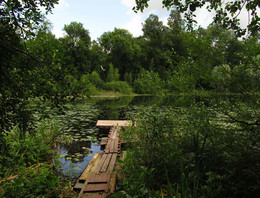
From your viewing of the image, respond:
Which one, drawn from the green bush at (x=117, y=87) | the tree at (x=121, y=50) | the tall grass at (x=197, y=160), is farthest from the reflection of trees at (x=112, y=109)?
the tree at (x=121, y=50)

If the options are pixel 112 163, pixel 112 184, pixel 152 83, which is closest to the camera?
pixel 112 184

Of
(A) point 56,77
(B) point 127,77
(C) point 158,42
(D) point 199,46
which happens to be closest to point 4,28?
(A) point 56,77

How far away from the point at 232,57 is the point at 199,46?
0.55 metres

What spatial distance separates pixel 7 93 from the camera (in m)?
1.95

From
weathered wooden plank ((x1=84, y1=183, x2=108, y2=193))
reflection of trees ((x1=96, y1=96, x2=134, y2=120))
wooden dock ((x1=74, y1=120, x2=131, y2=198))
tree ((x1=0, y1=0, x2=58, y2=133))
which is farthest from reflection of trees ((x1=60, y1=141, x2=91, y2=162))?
reflection of trees ((x1=96, y1=96, x2=134, y2=120))

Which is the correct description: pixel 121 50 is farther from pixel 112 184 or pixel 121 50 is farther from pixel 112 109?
pixel 112 184

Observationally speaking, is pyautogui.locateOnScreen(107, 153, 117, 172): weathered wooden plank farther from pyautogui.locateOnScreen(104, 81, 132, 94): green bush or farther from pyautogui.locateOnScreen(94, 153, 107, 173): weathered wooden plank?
pyautogui.locateOnScreen(104, 81, 132, 94): green bush

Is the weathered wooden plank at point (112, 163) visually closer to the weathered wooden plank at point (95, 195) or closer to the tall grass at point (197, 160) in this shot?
the tall grass at point (197, 160)

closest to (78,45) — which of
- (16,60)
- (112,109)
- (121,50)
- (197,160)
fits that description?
(121,50)

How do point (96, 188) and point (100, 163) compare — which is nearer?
point (96, 188)

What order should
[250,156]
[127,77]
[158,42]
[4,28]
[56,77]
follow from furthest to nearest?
[158,42] < [127,77] < [250,156] < [56,77] < [4,28]

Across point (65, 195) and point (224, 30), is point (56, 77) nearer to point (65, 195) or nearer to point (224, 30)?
point (65, 195)

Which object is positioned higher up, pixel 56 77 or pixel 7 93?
pixel 56 77

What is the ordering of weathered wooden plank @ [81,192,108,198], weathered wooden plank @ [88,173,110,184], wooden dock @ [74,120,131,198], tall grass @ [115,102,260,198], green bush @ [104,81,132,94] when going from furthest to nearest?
1. green bush @ [104,81,132,94]
2. weathered wooden plank @ [88,173,110,184]
3. wooden dock @ [74,120,131,198]
4. weathered wooden plank @ [81,192,108,198]
5. tall grass @ [115,102,260,198]
